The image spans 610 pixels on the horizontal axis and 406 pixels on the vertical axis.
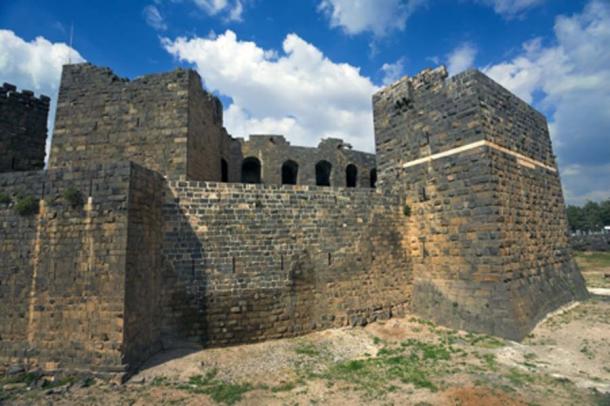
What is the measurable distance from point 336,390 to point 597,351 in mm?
6584

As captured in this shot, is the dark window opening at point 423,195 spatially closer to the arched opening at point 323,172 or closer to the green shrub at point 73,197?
the arched opening at point 323,172

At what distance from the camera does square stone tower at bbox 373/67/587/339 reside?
9.73 meters

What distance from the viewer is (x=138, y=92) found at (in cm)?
1135

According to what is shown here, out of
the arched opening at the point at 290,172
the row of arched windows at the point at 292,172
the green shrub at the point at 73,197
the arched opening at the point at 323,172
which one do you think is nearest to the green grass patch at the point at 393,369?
the green shrub at the point at 73,197

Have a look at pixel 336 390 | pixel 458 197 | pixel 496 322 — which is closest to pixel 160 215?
pixel 336 390

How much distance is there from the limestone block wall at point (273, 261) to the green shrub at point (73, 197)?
195cm

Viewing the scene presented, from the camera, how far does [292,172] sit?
20.7 meters

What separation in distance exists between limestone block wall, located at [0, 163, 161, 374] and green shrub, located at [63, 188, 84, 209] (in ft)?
0.24

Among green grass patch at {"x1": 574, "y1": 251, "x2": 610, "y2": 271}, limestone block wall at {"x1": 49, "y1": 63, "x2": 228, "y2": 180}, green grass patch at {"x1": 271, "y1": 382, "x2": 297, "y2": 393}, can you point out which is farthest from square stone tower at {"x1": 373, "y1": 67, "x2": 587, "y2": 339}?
green grass patch at {"x1": 574, "y1": 251, "x2": 610, "y2": 271}

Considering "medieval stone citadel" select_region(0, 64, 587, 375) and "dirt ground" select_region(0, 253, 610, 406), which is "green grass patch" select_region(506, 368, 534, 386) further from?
"medieval stone citadel" select_region(0, 64, 587, 375)

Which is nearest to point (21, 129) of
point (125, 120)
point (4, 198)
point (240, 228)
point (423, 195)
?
point (125, 120)

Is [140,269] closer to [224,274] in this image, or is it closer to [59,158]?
[224,274]

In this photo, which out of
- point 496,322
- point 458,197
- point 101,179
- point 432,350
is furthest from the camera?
point 458,197

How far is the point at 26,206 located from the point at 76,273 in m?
2.07
